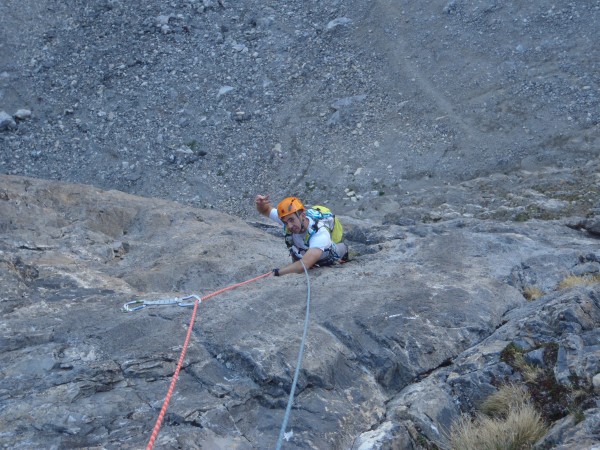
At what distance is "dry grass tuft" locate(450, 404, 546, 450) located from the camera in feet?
15.0

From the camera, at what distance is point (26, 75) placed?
65.0ft

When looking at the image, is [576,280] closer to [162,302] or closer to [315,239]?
[315,239]

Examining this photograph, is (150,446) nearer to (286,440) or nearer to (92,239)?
(286,440)

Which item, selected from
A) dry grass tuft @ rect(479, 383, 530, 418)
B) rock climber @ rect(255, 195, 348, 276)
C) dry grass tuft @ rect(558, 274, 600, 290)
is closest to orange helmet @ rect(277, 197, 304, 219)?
rock climber @ rect(255, 195, 348, 276)

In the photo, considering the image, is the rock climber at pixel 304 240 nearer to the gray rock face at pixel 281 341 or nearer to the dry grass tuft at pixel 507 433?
the gray rock face at pixel 281 341

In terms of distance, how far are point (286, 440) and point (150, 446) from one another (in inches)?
37.5

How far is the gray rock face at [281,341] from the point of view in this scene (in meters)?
4.91

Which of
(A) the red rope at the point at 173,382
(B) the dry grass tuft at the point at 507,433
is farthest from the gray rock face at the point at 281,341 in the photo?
(B) the dry grass tuft at the point at 507,433

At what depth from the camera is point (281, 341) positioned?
5.74 m

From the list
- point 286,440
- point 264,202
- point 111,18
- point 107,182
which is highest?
point 111,18

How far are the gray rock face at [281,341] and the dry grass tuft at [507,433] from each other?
0.17 meters

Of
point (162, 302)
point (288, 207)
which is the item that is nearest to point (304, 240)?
point (288, 207)

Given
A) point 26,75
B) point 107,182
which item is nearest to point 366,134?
point 107,182

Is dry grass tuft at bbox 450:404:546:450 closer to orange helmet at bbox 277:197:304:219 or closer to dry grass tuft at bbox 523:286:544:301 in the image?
dry grass tuft at bbox 523:286:544:301
